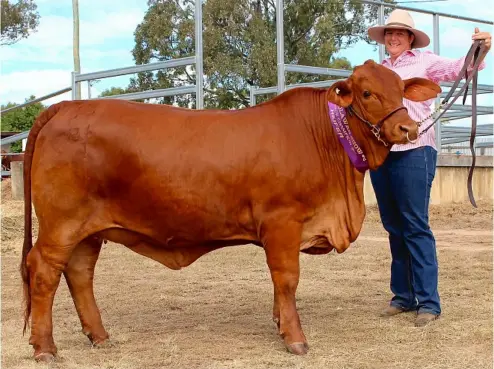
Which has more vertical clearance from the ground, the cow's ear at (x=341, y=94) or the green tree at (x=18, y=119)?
the cow's ear at (x=341, y=94)

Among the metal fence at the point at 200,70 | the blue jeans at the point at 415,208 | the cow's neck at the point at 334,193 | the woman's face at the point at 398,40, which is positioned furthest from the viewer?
the metal fence at the point at 200,70

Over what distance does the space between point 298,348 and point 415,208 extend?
1.57m

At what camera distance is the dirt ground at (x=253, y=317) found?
4.43 m

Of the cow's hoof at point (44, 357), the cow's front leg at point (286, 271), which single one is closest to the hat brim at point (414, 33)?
the cow's front leg at point (286, 271)

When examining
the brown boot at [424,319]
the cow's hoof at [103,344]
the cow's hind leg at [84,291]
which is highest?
the cow's hind leg at [84,291]

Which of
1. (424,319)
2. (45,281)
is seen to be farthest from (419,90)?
(45,281)

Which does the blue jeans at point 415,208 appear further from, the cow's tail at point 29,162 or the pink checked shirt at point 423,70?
the cow's tail at point 29,162

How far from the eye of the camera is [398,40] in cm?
550

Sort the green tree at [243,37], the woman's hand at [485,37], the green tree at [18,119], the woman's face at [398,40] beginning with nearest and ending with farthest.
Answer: the woman's hand at [485,37]
the woman's face at [398,40]
the green tree at [243,37]
the green tree at [18,119]

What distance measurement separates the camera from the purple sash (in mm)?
4777

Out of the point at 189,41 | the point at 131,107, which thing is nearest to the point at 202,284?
the point at 131,107

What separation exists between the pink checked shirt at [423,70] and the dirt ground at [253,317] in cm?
145

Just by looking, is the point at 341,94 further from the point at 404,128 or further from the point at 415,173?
the point at 415,173

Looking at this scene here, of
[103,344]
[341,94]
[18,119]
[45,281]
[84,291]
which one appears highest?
[341,94]
